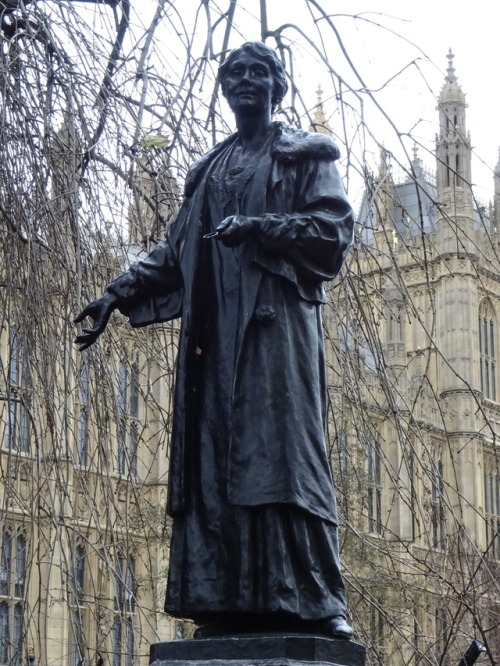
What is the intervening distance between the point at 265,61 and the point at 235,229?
559 mm

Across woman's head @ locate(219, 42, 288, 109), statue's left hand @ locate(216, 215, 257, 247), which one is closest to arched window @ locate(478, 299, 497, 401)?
woman's head @ locate(219, 42, 288, 109)

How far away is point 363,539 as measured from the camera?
533cm

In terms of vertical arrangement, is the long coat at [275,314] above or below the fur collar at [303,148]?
below

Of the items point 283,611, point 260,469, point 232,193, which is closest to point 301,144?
point 232,193

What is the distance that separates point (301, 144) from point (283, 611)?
112cm

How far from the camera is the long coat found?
11.3 feet

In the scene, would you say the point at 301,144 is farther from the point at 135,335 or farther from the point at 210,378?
the point at 135,335

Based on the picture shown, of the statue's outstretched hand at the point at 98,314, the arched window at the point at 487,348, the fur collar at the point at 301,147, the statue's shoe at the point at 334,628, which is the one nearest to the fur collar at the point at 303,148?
the fur collar at the point at 301,147

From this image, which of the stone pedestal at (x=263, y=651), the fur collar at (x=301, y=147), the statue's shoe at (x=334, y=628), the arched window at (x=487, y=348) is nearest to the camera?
the stone pedestal at (x=263, y=651)

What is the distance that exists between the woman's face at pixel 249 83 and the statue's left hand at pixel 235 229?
1.35ft

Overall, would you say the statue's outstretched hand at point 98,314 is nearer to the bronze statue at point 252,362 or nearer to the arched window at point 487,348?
the bronze statue at point 252,362

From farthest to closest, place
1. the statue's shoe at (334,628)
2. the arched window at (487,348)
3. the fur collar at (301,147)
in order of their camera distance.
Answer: the arched window at (487,348)
the fur collar at (301,147)
the statue's shoe at (334,628)

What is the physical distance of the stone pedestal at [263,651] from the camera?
325cm

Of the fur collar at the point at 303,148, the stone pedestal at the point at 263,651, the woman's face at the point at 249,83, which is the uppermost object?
the woman's face at the point at 249,83
